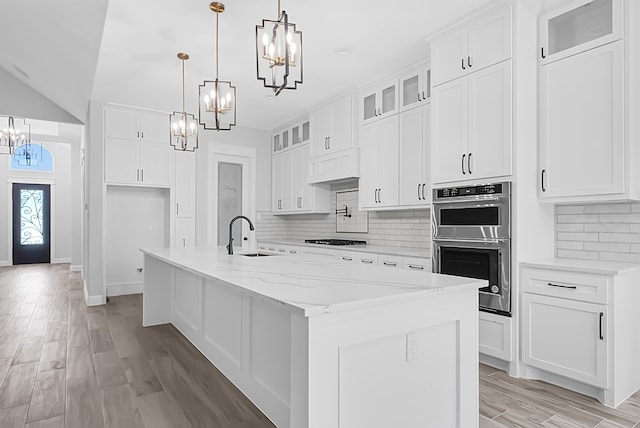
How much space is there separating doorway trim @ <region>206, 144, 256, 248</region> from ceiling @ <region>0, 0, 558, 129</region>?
1.11 m

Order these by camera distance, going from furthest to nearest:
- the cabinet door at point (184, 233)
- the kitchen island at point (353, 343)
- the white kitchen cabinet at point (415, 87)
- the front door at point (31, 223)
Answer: the front door at point (31, 223) < the cabinet door at point (184, 233) < the white kitchen cabinet at point (415, 87) < the kitchen island at point (353, 343)

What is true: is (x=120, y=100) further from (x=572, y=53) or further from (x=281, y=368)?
(x=572, y=53)

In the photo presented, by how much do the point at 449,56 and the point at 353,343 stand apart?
2.76 metres

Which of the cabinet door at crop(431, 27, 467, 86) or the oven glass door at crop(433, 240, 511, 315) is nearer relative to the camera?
the oven glass door at crop(433, 240, 511, 315)

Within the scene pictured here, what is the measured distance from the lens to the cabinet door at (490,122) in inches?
116

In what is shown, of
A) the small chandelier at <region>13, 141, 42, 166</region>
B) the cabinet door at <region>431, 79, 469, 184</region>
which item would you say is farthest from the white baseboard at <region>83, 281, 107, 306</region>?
the small chandelier at <region>13, 141, 42, 166</region>

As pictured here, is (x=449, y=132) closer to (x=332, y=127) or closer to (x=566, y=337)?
(x=566, y=337)

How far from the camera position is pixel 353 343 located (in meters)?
1.52

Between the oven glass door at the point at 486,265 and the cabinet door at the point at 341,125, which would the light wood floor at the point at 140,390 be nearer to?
the oven glass door at the point at 486,265

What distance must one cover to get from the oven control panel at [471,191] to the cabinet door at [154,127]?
14.1 ft

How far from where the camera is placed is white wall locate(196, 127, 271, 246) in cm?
633

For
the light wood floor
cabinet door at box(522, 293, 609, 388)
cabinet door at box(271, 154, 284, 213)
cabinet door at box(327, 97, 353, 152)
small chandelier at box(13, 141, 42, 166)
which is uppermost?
small chandelier at box(13, 141, 42, 166)

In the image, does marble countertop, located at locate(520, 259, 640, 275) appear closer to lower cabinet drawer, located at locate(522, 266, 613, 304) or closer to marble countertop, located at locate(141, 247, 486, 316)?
lower cabinet drawer, located at locate(522, 266, 613, 304)

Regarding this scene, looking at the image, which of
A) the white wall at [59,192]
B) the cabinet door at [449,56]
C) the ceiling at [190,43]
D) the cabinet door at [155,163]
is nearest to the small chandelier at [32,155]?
the white wall at [59,192]
